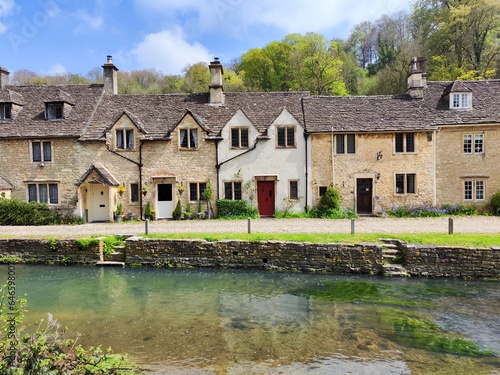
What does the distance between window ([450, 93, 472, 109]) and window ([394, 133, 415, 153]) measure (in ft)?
13.5

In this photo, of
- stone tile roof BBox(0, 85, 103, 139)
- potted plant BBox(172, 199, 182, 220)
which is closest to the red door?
potted plant BBox(172, 199, 182, 220)

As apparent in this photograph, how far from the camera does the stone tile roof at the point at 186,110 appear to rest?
25.4 metres

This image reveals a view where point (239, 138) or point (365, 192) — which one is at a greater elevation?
point (239, 138)

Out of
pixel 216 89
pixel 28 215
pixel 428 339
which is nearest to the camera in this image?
pixel 428 339

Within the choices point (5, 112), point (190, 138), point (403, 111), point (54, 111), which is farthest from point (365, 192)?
point (5, 112)

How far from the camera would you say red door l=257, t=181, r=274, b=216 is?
25.3m

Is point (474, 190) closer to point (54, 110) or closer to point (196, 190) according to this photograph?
point (196, 190)

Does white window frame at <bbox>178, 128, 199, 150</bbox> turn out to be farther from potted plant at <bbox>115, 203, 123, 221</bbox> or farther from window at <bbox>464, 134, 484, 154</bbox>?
window at <bbox>464, 134, 484, 154</bbox>

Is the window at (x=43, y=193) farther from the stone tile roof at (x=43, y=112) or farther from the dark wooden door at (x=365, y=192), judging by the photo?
the dark wooden door at (x=365, y=192)

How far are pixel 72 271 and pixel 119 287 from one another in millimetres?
3647

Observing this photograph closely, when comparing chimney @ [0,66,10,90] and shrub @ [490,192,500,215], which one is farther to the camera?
chimney @ [0,66,10,90]

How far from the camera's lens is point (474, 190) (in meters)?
24.6

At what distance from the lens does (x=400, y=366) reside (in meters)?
7.70

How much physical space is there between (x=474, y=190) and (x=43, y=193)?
30.8 metres
